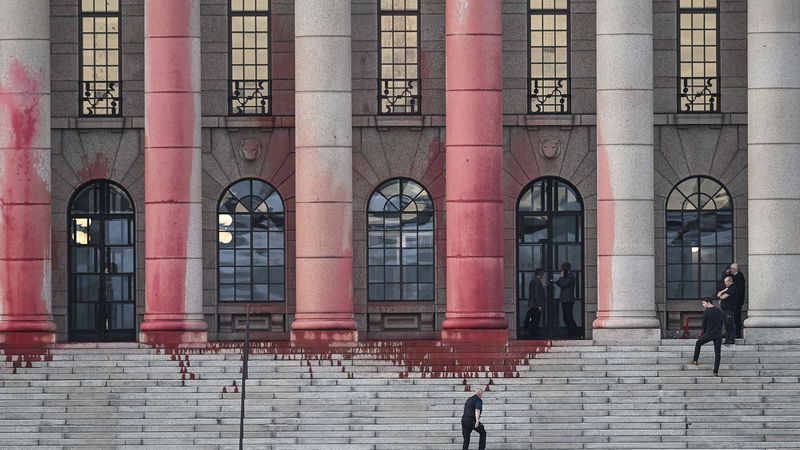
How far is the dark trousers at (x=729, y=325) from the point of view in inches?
2237

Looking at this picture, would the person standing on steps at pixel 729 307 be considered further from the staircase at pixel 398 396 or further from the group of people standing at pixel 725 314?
the staircase at pixel 398 396

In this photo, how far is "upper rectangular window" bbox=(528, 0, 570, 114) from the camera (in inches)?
2472

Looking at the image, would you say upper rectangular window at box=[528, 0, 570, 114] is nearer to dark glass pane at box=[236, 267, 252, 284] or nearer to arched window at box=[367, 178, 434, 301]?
arched window at box=[367, 178, 434, 301]

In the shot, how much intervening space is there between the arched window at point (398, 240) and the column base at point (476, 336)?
18.2 ft

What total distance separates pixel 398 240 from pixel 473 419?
1443 cm

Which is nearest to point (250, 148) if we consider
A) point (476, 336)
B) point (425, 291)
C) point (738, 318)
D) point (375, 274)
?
point (375, 274)

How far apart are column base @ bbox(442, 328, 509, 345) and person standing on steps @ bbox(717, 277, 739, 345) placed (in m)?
5.31

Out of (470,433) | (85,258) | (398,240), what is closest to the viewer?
(470,433)

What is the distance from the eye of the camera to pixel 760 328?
191ft

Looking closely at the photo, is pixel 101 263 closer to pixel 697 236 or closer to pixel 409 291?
pixel 409 291

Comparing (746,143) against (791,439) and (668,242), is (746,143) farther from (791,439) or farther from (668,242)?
(791,439)

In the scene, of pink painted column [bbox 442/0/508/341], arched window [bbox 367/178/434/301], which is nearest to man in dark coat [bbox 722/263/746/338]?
pink painted column [bbox 442/0/508/341]

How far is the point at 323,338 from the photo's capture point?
57.9 m

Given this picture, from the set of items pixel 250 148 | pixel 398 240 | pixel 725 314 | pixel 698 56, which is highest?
pixel 698 56
